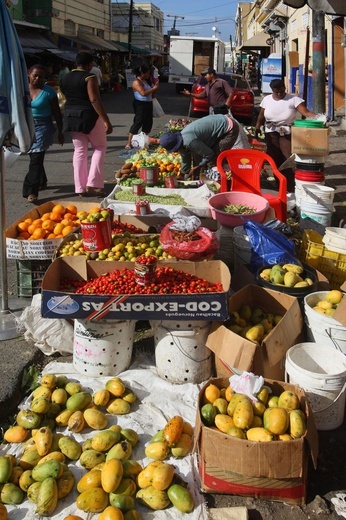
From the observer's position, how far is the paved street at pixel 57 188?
12.2 ft

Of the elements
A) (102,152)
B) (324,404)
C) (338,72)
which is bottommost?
(324,404)

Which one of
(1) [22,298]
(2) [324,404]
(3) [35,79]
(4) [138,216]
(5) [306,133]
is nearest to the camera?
(2) [324,404]

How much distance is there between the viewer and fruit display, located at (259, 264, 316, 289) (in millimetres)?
4129

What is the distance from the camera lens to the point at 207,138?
773cm

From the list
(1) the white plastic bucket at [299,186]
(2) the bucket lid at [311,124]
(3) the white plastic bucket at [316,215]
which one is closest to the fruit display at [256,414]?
(3) the white plastic bucket at [316,215]

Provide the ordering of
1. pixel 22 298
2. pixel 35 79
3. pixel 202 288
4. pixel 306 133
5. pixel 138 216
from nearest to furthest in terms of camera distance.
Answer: pixel 202 288 < pixel 22 298 < pixel 138 216 < pixel 306 133 < pixel 35 79

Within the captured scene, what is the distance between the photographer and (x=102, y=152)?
774 cm

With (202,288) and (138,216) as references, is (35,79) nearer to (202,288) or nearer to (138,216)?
(138,216)

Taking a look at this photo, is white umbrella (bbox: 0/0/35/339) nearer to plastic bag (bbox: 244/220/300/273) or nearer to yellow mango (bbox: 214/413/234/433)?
plastic bag (bbox: 244/220/300/273)

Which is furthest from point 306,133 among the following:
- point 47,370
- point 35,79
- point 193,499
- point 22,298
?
point 193,499

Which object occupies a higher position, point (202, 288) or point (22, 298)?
point (202, 288)

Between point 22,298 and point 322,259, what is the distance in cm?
296

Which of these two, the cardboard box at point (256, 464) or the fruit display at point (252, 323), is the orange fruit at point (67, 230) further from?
the cardboard box at point (256, 464)

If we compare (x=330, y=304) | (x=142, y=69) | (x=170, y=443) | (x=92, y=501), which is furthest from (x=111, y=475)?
(x=142, y=69)
